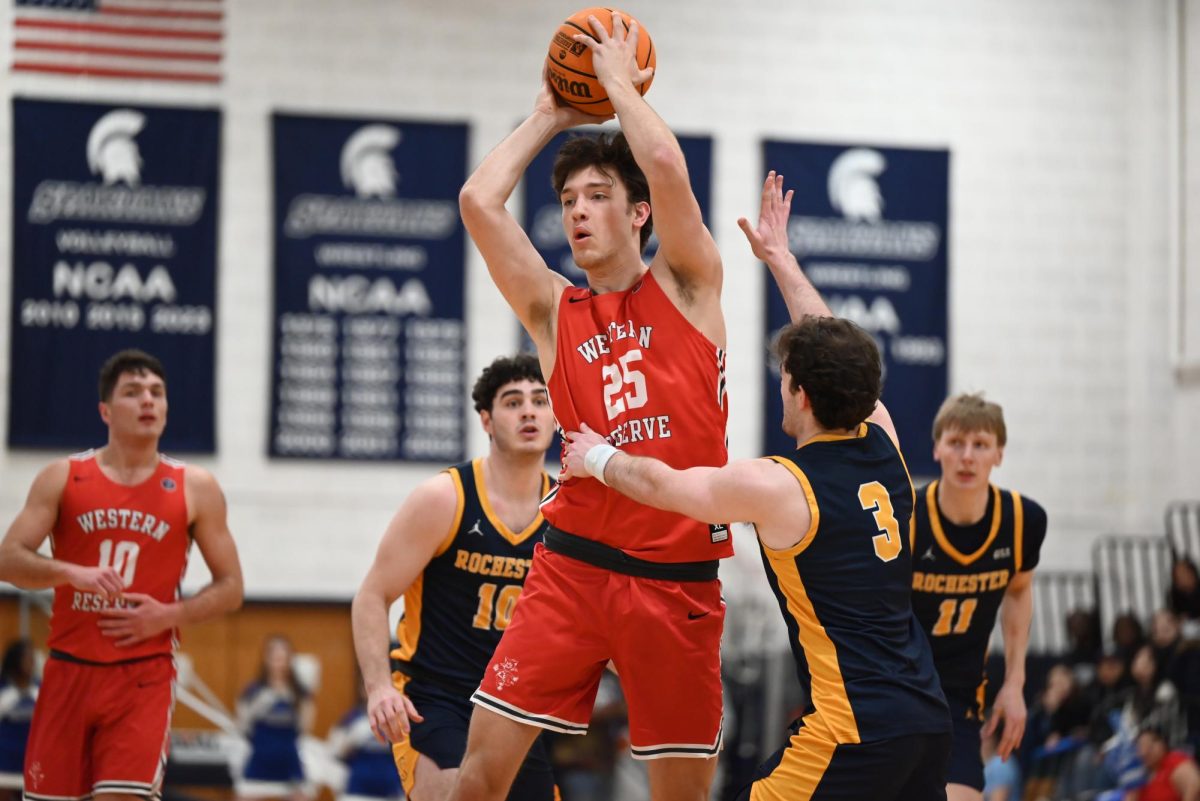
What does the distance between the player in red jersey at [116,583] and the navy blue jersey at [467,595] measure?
4.67 ft

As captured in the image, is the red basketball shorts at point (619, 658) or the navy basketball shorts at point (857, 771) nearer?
the navy basketball shorts at point (857, 771)

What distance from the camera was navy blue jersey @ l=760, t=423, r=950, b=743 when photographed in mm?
3977

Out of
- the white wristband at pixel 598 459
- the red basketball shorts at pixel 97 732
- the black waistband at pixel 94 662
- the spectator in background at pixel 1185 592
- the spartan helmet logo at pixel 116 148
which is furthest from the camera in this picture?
the spartan helmet logo at pixel 116 148

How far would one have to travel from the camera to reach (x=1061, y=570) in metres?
15.4

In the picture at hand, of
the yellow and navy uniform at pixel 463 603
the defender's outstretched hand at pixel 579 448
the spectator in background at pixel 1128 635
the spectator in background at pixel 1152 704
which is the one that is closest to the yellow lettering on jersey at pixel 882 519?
the defender's outstretched hand at pixel 579 448

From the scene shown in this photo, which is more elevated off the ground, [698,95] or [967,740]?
[698,95]

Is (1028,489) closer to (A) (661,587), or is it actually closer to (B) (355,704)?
(B) (355,704)

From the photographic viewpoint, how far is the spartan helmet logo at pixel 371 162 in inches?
567

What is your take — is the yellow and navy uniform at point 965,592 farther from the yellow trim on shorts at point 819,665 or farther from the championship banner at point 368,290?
the championship banner at point 368,290

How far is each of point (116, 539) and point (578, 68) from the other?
10.4 feet

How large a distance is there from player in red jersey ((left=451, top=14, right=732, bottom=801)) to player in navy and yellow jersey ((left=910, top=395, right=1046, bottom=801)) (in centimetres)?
167

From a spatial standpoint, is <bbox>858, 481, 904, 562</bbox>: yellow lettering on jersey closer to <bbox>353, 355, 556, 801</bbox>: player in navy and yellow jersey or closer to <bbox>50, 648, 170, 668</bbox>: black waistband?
<bbox>353, 355, 556, 801</bbox>: player in navy and yellow jersey

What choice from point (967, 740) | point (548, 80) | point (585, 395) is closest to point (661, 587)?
point (585, 395)

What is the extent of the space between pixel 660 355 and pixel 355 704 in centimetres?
986
